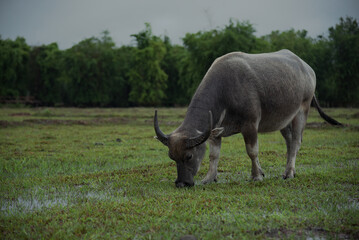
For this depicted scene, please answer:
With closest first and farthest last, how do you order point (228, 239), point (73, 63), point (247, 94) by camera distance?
point (228, 239) < point (247, 94) < point (73, 63)

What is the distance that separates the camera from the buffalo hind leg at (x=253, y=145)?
6.77 meters

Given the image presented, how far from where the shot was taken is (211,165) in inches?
283

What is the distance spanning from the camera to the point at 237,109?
6742mm

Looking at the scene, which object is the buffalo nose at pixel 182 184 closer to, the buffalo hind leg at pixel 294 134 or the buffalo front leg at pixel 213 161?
the buffalo front leg at pixel 213 161

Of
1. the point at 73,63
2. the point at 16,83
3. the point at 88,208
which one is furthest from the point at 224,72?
the point at 16,83

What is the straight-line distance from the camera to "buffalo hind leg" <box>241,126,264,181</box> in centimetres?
677

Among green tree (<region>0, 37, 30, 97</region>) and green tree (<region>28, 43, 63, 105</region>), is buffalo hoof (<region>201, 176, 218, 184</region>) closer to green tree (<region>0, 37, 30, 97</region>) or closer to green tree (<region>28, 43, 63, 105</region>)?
green tree (<region>0, 37, 30, 97</region>)

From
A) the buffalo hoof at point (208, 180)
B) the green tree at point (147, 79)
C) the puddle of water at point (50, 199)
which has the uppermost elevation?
the green tree at point (147, 79)

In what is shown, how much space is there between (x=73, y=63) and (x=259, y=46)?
3572 cm

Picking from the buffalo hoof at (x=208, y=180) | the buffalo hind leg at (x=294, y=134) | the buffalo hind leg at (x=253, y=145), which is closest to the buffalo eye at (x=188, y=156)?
the buffalo hoof at (x=208, y=180)

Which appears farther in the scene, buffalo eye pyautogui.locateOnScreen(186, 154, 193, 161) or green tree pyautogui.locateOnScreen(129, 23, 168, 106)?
green tree pyautogui.locateOnScreen(129, 23, 168, 106)

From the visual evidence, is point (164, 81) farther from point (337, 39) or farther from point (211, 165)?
point (211, 165)

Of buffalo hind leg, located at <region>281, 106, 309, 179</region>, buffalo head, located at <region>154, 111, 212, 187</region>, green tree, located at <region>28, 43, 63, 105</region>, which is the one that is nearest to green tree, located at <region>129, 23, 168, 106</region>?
green tree, located at <region>28, 43, 63, 105</region>

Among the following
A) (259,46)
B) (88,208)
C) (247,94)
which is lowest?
(88,208)
